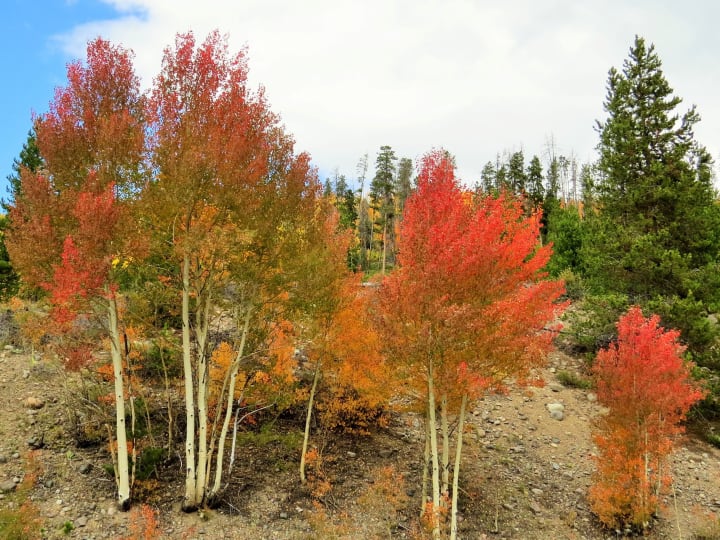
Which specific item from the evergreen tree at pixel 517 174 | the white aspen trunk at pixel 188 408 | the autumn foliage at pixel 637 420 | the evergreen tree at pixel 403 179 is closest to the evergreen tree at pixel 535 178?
the evergreen tree at pixel 517 174

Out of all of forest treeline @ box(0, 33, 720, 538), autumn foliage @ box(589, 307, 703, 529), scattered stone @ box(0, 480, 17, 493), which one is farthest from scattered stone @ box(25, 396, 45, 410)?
autumn foliage @ box(589, 307, 703, 529)

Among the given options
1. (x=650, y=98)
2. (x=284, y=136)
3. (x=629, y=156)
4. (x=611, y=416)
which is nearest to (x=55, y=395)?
(x=284, y=136)

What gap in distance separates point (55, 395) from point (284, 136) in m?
12.3

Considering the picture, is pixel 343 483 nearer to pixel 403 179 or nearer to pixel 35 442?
pixel 35 442

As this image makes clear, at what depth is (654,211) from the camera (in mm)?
17359

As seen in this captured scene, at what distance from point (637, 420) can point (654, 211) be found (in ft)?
32.3

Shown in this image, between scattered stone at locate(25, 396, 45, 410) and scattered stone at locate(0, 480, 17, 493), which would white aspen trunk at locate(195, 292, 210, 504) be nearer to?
scattered stone at locate(0, 480, 17, 493)

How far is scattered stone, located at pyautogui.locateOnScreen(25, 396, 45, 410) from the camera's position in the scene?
1347cm

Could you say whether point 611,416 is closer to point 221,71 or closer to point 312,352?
point 312,352

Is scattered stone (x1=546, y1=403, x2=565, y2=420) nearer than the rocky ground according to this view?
No

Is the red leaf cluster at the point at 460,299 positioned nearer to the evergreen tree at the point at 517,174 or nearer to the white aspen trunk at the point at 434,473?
the white aspen trunk at the point at 434,473

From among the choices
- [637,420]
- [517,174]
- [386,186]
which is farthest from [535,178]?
[637,420]

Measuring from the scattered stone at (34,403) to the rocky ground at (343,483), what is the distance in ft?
0.09

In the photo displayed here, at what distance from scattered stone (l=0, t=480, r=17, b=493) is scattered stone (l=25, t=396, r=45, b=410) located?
3937mm
